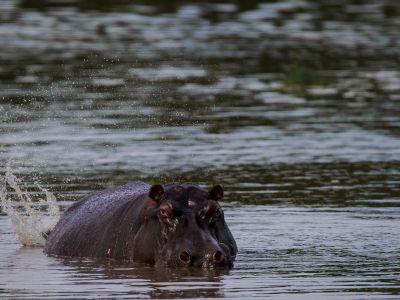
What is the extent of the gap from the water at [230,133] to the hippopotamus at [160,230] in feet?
0.53

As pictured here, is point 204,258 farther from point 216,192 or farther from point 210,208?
point 216,192

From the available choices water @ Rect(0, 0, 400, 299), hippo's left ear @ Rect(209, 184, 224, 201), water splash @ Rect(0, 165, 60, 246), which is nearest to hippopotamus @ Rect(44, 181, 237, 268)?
hippo's left ear @ Rect(209, 184, 224, 201)

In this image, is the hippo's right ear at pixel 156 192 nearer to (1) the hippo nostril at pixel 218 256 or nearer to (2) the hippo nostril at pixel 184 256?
(2) the hippo nostril at pixel 184 256

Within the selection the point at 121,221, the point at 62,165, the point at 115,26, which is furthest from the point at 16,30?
the point at 121,221

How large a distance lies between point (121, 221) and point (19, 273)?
105cm

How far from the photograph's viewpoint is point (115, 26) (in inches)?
1410

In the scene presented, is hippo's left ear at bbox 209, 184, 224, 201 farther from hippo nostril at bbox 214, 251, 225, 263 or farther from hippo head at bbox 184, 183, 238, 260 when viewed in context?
hippo nostril at bbox 214, 251, 225, 263

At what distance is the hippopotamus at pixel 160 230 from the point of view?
11.3m

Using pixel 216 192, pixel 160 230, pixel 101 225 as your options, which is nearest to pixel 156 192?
pixel 160 230

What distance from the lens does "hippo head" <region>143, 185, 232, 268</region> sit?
11250 millimetres

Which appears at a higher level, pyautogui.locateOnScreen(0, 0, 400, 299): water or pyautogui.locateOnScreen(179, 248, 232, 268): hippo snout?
pyautogui.locateOnScreen(179, 248, 232, 268): hippo snout

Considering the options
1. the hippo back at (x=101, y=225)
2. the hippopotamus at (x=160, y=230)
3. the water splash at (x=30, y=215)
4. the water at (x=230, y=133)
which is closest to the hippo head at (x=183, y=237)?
the hippopotamus at (x=160, y=230)

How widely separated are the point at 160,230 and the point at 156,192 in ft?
1.04

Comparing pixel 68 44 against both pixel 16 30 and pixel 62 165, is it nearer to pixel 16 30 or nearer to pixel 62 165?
pixel 16 30
